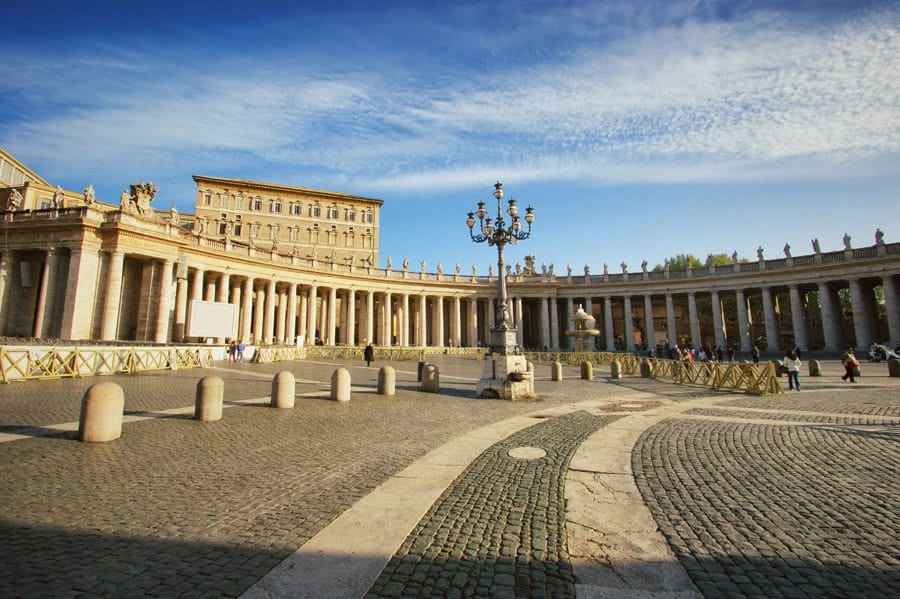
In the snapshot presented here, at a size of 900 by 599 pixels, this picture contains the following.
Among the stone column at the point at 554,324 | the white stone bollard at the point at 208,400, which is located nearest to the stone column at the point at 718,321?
the stone column at the point at 554,324

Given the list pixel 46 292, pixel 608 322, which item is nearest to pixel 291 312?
pixel 46 292

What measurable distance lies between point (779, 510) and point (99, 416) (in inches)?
413

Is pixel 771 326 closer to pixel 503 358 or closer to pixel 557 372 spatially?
pixel 557 372

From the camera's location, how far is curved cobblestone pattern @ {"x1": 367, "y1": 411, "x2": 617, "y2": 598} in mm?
3225

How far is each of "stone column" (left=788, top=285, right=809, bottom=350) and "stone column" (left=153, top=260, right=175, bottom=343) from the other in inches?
2420

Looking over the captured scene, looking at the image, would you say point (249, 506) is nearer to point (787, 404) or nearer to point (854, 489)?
point (854, 489)

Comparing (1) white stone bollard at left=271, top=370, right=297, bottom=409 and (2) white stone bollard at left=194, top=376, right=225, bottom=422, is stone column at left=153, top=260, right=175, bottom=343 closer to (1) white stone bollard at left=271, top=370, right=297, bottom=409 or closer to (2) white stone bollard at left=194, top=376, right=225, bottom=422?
(1) white stone bollard at left=271, top=370, right=297, bottom=409

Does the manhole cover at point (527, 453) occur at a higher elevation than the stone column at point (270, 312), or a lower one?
lower

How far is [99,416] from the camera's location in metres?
7.41

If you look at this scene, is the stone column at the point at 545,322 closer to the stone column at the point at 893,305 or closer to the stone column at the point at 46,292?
the stone column at the point at 893,305

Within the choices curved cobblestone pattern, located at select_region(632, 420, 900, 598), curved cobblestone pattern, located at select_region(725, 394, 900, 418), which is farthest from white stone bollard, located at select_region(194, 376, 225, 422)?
curved cobblestone pattern, located at select_region(725, 394, 900, 418)

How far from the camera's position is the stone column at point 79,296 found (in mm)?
28250

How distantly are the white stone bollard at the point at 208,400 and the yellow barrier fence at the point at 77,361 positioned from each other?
11.6 meters

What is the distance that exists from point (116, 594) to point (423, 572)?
2.30m
